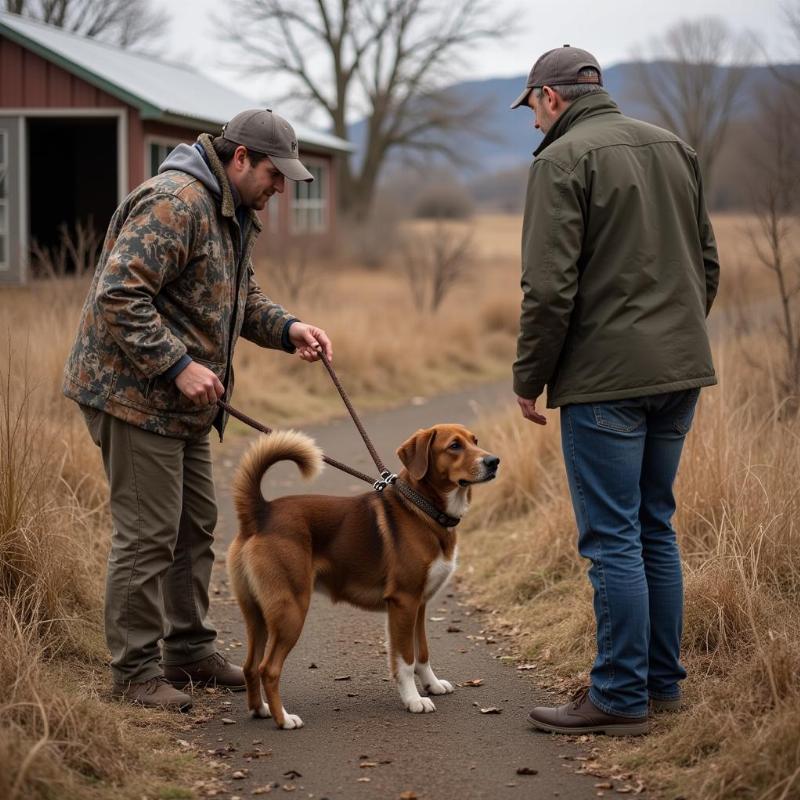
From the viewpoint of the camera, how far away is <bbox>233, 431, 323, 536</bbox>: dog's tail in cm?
464

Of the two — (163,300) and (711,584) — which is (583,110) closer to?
(163,300)

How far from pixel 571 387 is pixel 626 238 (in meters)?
0.59

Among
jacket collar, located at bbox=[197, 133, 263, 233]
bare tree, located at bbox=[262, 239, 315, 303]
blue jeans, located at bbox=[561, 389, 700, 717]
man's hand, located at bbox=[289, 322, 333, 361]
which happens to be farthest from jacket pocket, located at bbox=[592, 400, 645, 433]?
bare tree, located at bbox=[262, 239, 315, 303]

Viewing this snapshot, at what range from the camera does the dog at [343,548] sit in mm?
4547

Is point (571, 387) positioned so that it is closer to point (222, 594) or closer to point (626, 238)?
point (626, 238)

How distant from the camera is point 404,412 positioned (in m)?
13.6

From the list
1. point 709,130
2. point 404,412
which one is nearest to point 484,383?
point 404,412

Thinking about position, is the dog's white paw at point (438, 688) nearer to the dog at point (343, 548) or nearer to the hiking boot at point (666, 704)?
the dog at point (343, 548)

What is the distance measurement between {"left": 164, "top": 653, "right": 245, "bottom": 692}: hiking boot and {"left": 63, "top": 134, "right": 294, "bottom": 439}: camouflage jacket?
111 cm

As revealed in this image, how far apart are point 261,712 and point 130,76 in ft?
58.1

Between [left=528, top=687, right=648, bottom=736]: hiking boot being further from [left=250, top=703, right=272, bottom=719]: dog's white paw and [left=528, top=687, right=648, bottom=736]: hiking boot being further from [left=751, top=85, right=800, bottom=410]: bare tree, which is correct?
[left=751, top=85, right=800, bottom=410]: bare tree

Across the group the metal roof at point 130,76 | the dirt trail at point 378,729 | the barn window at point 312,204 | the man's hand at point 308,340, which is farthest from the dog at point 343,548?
the barn window at point 312,204

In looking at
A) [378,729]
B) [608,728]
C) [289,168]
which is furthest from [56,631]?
[608,728]

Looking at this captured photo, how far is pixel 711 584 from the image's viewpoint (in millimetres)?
4930
